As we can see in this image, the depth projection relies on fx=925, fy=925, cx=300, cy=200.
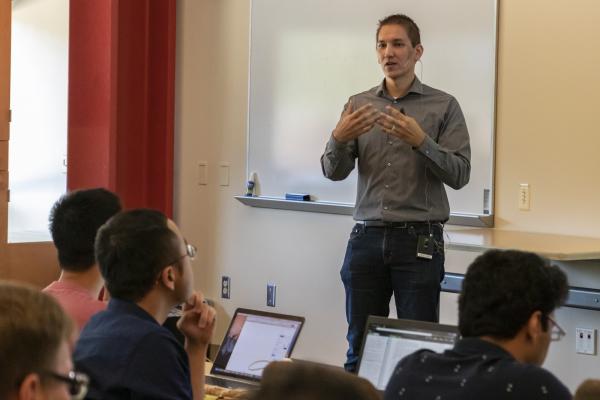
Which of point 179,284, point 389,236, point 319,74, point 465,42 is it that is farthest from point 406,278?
point 319,74

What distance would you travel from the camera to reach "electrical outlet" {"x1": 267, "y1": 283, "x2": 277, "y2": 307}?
5672 mm

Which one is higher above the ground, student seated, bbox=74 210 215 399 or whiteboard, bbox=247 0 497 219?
whiteboard, bbox=247 0 497 219

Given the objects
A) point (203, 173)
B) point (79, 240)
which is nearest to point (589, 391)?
point (79, 240)

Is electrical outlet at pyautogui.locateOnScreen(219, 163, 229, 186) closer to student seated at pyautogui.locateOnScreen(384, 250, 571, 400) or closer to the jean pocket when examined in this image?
the jean pocket

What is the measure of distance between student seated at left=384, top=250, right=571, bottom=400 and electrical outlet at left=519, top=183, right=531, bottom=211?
8.70ft

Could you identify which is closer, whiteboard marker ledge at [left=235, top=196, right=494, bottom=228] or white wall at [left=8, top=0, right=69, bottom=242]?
whiteboard marker ledge at [left=235, top=196, right=494, bottom=228]

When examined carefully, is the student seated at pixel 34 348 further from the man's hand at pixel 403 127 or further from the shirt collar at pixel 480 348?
the man's hand at pixel 403 127

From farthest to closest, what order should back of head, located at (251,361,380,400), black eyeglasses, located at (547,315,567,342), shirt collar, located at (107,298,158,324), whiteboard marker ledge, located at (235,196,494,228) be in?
whiteboard marker ledge, located at (235,196,494,228), shirt collar, located at (107,298,158,324), black eyeglasses, located at (547,315,567,342), back of head, located at (251,361,380,400)

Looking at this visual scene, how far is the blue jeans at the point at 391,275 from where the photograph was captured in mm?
3354

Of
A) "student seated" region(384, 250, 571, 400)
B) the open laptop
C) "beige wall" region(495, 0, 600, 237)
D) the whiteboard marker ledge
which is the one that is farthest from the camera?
the whiteboard marker ledge

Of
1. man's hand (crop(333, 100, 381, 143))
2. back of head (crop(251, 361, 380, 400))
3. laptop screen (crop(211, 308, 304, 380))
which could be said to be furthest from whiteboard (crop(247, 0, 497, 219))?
back of head (crop(251, 361, 380, 400))

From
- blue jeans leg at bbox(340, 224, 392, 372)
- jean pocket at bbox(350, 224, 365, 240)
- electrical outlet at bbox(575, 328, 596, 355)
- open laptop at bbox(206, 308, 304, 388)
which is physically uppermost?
jean pocket at bbox(350, 224, 365, 240)

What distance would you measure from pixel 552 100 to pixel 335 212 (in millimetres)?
1437

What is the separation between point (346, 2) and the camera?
205 inches
